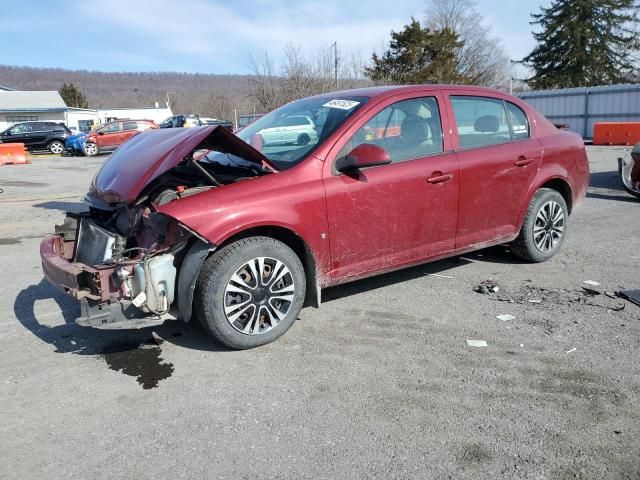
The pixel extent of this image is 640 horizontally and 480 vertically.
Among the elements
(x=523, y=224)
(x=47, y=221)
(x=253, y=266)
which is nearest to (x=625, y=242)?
(x=523, y=224)

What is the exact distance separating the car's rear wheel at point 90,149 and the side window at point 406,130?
25640 mm

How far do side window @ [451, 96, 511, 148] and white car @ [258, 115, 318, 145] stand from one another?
1.30 m

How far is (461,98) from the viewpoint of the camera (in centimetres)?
489

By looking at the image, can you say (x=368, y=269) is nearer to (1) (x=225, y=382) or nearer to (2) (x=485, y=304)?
(2) (x=485, y=304)

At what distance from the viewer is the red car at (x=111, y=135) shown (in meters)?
27.1

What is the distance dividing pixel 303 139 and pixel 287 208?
2.62ft

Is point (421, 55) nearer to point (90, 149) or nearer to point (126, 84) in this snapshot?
point (90, 149)

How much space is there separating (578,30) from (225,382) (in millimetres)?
47604

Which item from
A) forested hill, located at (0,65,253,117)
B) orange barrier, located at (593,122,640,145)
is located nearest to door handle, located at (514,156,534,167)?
orange barrier, located at (593,122,640,145)

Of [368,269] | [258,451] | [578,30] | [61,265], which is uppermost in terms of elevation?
[578,30]

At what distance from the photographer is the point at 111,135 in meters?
27.7

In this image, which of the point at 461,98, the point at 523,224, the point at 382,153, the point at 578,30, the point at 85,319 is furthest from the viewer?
the point at 578,30

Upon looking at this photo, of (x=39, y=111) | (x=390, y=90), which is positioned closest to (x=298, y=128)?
(x=390, y=90)

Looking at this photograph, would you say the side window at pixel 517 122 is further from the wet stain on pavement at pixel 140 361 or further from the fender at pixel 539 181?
the wet stain on pavement at pixel 140 361
